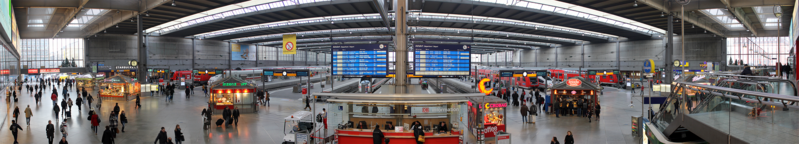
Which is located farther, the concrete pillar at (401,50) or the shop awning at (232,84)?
the shop awning at (232,84)

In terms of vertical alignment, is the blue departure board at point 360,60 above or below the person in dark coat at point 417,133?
above

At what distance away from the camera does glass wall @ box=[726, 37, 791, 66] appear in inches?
1650

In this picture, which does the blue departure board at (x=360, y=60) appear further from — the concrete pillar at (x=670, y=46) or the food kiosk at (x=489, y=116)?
the concrete pillar at (x=670, y=46)

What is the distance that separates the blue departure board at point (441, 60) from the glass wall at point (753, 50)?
141 ft

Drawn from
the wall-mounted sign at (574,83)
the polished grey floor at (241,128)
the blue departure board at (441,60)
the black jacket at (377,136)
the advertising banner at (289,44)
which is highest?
the advertising banner at (289,44)

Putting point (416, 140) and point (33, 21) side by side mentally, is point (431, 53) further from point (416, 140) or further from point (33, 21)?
point (33, 21)

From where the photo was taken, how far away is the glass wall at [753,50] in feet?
137

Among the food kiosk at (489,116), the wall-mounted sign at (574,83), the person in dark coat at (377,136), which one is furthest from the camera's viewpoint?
the wall-mounted sign at (574,83)

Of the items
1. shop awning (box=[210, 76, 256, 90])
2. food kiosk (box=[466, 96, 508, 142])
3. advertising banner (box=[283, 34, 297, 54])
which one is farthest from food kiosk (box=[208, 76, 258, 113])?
food kiosk (box=[466, 96, 508, 142])

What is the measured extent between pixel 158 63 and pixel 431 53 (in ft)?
151

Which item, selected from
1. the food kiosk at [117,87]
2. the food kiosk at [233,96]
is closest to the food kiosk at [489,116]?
the food kiosk at [233,96]

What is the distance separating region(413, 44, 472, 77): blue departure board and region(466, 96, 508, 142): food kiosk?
1936 mm

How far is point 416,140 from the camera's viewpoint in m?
10.1

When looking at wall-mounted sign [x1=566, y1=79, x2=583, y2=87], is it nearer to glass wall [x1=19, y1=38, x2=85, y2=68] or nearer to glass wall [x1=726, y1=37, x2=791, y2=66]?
glass wall [x1=726, y1=37, x2=791, y2=66]
